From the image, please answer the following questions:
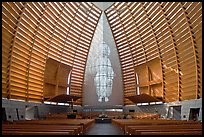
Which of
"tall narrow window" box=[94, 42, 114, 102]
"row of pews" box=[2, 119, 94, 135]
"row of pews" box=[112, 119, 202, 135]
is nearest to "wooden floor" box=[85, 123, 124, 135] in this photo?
"row of pews" box=[112, 119, 202, 135]

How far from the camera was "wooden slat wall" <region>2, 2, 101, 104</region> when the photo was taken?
21.3m

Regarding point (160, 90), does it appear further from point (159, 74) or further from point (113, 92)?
point (113, 92)

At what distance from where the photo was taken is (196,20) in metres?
20.7

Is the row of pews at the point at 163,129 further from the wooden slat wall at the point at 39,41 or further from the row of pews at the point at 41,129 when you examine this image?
the wooden slat wall at the point at 39,41

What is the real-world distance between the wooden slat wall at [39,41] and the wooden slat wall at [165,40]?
4.16 meters

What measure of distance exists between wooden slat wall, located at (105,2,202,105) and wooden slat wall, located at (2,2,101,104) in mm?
4155

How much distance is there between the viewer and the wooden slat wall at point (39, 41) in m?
21.3

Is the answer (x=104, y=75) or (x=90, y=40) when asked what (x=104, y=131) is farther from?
(x=90, y=40)

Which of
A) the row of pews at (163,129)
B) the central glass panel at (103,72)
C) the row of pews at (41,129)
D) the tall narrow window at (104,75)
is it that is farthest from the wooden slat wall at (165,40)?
the row of pews at (41,129)

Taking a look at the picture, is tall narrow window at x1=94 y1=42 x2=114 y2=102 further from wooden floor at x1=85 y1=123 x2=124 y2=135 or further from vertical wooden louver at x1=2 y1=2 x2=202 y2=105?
wooden floor at x1=85 y1=123 x2=124 y2=135

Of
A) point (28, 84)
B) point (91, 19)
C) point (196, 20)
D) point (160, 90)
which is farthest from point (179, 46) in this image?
point (28, 84)

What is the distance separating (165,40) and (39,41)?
41.0 ft

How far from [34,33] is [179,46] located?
44.5ft

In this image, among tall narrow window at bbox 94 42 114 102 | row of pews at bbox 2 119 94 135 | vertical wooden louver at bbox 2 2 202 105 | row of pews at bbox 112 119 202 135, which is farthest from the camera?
tall narrow window at bbox 94 42 114 102
